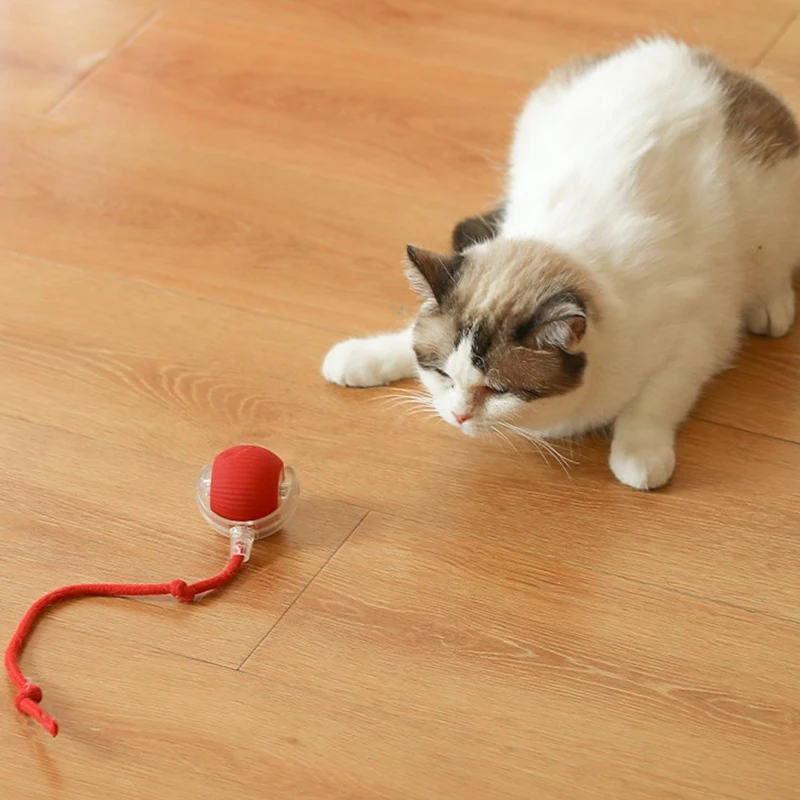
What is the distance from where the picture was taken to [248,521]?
5.41 ft

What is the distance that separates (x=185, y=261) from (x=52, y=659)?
83 cm

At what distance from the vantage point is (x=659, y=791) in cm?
138

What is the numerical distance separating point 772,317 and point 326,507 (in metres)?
0.77

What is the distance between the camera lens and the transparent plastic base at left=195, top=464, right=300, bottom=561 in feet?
5.42

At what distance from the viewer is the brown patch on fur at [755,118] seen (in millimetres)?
1923

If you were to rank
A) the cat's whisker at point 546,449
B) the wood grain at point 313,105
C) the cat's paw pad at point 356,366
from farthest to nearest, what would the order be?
the wood grain at point 313,105, the cat's paw pad at point 356,366, the cat's whisker at point 546,449

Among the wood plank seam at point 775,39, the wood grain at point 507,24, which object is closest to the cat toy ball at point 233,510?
the wood grain at point 507,24

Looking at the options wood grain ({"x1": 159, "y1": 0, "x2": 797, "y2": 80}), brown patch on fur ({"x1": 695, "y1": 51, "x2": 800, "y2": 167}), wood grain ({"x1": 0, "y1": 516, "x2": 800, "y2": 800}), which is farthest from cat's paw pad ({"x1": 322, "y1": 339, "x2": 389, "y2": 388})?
wood grain ({"x1": 159, "y1": 0, "x2": 797, "y2": 80})

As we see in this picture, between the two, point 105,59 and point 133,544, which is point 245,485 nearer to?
point 133,544

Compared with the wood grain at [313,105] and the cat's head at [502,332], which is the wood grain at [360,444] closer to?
the cat's head at [502,332]

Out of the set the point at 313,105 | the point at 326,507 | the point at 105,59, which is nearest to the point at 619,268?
the point at 326,507

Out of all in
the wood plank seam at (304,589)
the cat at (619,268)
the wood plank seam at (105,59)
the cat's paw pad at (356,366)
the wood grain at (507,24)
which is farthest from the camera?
the wood grain at (507,24)

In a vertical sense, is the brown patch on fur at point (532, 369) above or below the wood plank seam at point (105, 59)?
above

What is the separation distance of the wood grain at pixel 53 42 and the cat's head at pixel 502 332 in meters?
1.21
